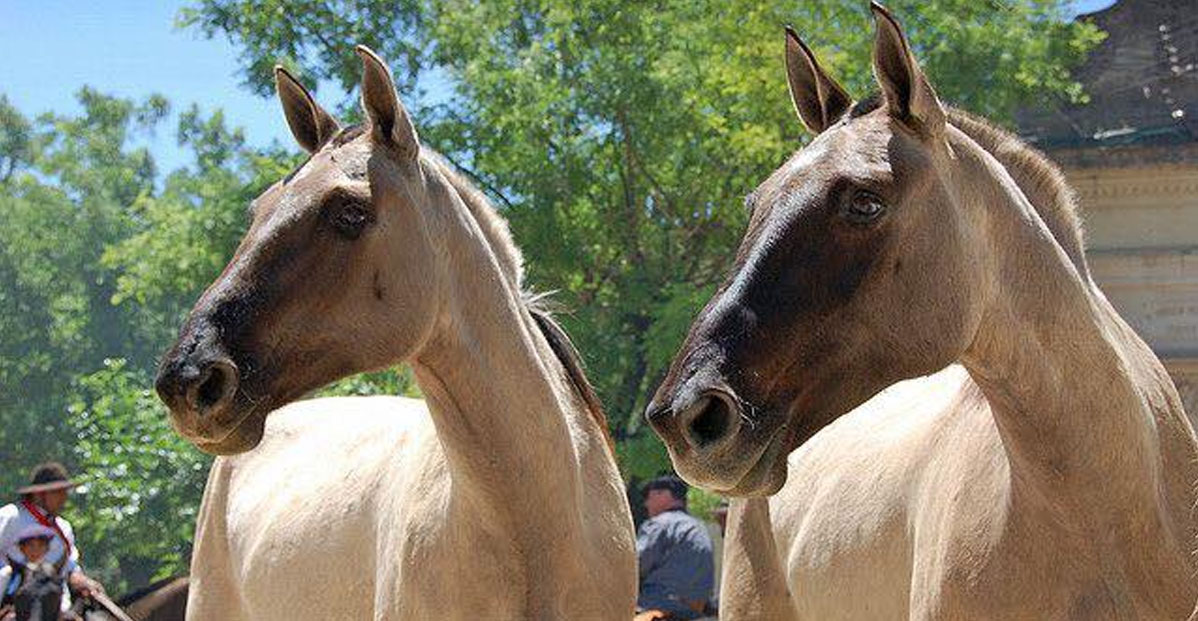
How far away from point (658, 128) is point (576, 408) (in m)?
14.3

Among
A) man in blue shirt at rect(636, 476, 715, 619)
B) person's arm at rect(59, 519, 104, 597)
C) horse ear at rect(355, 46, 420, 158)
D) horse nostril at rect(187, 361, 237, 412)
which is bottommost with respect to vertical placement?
man in blue shirt at rect(636, 476, 715, 619)

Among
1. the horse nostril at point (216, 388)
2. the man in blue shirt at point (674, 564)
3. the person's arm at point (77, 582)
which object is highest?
the horse nostril at point (216, 388)

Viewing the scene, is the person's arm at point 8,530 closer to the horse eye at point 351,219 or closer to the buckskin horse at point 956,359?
the horse eye at point 351,219

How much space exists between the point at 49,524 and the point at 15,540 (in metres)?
0.24

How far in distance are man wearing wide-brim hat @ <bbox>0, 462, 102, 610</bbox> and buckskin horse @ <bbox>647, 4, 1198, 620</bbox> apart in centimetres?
683

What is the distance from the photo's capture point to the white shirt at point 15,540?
36.7 ft

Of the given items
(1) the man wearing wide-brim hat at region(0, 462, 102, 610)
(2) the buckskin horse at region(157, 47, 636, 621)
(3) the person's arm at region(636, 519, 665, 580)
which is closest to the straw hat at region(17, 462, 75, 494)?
(1) the man wearing wide-brim hat at region(0, 462, 102, 610)

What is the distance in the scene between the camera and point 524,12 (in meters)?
23.5

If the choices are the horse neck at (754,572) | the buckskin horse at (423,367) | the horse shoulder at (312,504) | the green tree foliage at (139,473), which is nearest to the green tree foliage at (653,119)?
the green tree foliage at (139,473)

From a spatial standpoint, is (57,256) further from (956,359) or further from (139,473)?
(956,359)

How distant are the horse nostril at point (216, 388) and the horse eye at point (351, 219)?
0.62 m

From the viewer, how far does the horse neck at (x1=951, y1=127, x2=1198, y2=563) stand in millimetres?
4902

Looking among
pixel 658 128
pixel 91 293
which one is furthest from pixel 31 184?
pixel 658 128

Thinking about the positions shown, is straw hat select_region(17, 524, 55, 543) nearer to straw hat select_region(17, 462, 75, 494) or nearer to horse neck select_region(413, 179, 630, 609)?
straw hat select_region(17, 462, 75, 494)
